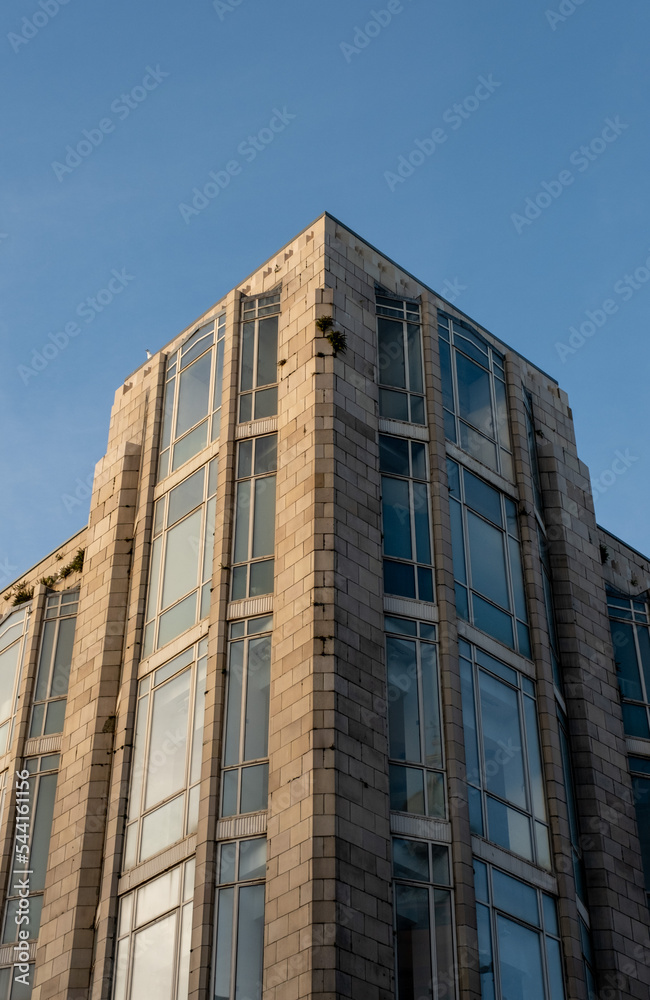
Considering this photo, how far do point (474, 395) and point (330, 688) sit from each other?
38.2 feet

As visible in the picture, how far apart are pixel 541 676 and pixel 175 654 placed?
866cm

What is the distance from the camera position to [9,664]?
39719 millimetres

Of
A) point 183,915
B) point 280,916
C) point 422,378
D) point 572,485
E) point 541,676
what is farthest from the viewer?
point 572,485

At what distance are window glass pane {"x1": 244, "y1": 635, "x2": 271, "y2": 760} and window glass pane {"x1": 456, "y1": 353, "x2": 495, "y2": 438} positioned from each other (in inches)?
362

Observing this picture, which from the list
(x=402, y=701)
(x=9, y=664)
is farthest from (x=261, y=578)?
(x=9, y=664)

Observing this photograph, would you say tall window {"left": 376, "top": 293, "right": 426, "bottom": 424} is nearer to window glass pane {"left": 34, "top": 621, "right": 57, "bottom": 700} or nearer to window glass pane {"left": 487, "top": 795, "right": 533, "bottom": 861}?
window glass pane {"left": 487, "top": 795, "right": 533, "bottom": 861}

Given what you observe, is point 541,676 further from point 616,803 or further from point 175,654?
point 175,654

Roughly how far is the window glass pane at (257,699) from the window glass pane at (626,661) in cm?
1152

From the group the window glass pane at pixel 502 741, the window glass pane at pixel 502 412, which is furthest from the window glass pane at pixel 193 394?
the window glass pane at pixel 502 741

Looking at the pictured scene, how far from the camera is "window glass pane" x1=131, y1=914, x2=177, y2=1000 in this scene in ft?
91.9

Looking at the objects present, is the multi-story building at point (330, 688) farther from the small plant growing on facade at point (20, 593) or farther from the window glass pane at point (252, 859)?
the small plant growing on facade at point (20, 593)

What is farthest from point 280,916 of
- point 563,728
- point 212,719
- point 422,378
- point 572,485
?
point 572,485

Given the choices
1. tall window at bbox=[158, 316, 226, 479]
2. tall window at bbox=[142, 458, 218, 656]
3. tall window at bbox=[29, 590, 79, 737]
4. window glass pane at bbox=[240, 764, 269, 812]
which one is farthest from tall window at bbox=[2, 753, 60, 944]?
tall window at bbox=[158, 316, 226, 479]

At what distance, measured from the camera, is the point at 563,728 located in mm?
34000
